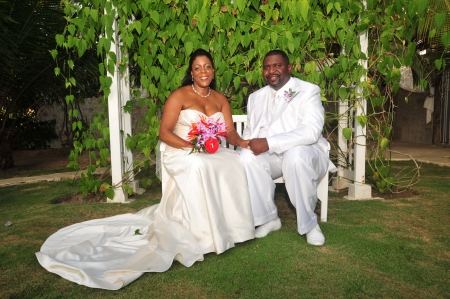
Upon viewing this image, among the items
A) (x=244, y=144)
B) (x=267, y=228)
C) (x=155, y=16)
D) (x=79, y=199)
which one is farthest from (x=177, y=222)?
(x=79, y=199)

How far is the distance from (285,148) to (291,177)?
0.87 ft

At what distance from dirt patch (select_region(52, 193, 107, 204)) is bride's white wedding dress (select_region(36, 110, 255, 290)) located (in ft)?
4.20

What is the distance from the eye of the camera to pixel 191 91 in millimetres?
3807

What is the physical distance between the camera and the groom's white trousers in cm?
325

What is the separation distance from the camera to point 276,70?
147 inches

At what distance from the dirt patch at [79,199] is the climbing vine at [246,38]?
612mm

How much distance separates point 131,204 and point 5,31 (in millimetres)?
2722

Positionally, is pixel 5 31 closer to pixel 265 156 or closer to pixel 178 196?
pixel 178 196

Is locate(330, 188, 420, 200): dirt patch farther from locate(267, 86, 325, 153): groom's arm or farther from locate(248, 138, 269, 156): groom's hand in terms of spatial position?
locate(248, 138, 269, 156): groom's hand

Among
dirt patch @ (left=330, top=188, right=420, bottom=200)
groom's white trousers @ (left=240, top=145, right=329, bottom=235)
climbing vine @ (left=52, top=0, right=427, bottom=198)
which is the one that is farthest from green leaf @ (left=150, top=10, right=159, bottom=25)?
dirt patch @ (left=330, top=188, right=420, bottom=200)

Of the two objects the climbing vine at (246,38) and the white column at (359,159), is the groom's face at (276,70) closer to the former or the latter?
the climbing vine at (246,38)

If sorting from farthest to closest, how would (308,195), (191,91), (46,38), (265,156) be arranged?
(46,38), (191,91), (265,156), (308,195)

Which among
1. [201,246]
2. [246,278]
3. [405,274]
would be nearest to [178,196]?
[201,246]

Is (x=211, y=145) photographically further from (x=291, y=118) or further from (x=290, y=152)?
(x=291, y=118)
